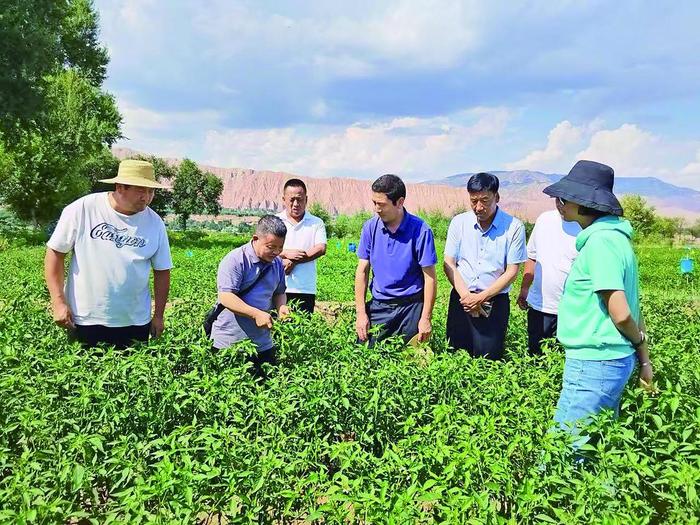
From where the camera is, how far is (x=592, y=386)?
2.69 m

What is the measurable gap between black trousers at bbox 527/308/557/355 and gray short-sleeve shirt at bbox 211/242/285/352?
1989mm

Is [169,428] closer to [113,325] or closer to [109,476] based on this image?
[109,476]

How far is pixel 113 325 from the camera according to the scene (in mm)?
3623

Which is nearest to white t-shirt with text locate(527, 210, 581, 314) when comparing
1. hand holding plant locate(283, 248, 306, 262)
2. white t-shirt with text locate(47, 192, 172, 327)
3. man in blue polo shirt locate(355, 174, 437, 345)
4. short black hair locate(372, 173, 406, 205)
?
man in blue polo shirt locate(355, 174, 437, 345)

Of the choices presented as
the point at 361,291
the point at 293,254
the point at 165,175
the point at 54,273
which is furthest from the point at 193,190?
the point at 54,273

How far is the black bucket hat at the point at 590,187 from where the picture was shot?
2.65m

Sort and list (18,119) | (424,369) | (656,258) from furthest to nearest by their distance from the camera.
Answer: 1. (656,258)
2. (18,119)
3. (424,369)

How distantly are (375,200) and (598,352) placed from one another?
1.89m

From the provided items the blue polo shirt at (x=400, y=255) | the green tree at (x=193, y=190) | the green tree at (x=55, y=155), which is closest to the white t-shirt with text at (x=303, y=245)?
the blue polo shirt at (x=400, y=255)

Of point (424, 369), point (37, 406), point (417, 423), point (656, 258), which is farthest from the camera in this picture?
point (656, 258)

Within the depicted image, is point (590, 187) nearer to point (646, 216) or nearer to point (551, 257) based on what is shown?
point (551, 257)

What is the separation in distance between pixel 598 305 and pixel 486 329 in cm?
168

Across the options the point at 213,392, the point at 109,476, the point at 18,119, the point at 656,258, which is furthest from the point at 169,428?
the point at 656,258

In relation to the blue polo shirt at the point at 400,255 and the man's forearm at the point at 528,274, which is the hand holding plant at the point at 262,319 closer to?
the blue polo shirt at the point at 400,255
